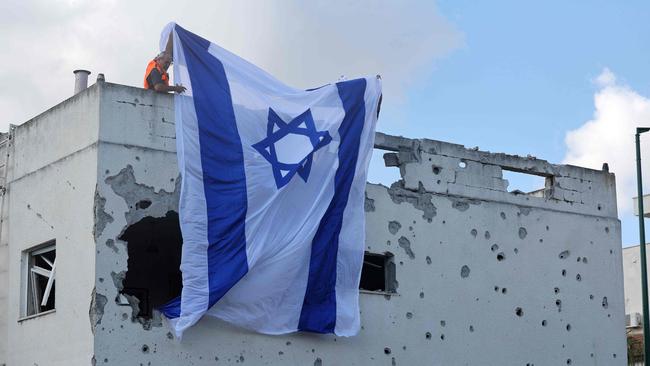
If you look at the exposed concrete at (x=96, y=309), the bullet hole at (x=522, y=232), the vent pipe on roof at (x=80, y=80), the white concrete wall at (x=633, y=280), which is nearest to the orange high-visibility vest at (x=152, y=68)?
the vent pipe on roof at (x=80, y=80)

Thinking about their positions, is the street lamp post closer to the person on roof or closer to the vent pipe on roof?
the person on roof

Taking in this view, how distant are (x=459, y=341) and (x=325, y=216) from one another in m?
3.52

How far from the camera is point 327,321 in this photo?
58.4 feet

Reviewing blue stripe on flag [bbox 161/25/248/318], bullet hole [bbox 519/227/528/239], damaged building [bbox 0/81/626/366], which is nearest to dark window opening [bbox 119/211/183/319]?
damaged building [bbox 0/81/626/366]

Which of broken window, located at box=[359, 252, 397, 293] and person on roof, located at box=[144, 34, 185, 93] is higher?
person on roof, located at box=[144, 34, 185, 93]

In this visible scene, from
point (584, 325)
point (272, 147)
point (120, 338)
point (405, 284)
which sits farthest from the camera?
point (584, 325)

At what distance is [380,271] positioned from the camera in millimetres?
20156

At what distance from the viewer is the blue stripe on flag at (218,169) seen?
16656mm

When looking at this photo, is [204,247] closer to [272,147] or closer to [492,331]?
[272,147]

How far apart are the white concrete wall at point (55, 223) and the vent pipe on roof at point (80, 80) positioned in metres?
0.83

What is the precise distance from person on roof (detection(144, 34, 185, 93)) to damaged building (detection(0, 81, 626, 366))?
0.26 m

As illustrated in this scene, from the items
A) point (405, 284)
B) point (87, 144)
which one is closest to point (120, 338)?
point (87, 144)

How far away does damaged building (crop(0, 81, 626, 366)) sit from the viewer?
53.8ft

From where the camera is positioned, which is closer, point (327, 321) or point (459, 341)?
point (327, 321)
